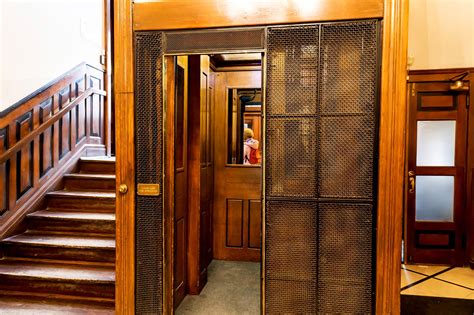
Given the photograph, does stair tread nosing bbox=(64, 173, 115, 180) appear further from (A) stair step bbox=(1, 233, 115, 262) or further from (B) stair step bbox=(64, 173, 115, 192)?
(A) stair step bbox=(1, 233, 115, 262)

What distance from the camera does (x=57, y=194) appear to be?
3.32 metres

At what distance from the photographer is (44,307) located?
248cm

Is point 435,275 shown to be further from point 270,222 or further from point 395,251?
point 270,222

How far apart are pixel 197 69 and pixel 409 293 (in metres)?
3.02

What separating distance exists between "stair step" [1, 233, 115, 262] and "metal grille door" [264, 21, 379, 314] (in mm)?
1605

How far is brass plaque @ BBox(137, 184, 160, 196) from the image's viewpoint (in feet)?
6.91

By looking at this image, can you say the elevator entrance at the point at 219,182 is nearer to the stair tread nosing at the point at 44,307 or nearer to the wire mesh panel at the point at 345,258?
the stair tread nosing at the point at 44,307

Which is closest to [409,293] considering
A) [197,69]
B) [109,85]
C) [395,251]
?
[395,251]

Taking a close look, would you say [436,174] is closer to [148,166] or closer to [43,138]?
[148,166]

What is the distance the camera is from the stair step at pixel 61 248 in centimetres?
278

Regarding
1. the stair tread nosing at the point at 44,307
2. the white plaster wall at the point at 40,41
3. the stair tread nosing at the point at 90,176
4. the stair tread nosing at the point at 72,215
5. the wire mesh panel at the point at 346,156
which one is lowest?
the stair tread nosing at the point at 44,307

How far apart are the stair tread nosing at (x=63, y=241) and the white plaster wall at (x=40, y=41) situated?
129 cm

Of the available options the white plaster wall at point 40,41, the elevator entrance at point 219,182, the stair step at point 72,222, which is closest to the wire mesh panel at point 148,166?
Answer: the elevator entrance at point 219,182

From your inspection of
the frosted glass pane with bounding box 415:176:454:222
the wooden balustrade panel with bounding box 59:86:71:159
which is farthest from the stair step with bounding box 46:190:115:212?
the frosted glass pane with bounding box 415:176:454:222
